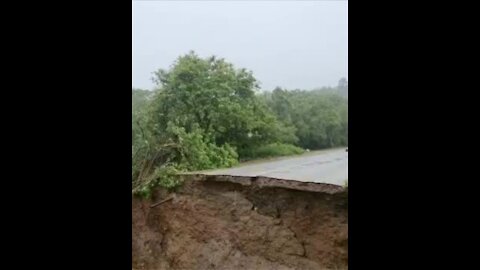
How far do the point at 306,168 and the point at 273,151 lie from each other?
21.7 inches

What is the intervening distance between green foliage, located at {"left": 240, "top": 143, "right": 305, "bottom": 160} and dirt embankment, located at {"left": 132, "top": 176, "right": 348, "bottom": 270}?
53 centimetres

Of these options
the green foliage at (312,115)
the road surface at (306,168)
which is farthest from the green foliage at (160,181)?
the green foliage at (312,115)

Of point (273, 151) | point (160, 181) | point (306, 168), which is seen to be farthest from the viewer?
point (273, 151)

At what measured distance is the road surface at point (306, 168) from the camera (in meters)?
2.44

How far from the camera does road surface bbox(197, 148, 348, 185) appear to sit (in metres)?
2.44

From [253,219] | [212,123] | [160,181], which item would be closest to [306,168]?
[253,219]

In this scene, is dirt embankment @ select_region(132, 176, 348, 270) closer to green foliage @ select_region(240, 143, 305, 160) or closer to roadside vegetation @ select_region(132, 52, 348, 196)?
roadside vegetation @ select_region(132, 52, 348, 196)

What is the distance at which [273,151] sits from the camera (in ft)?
10.5

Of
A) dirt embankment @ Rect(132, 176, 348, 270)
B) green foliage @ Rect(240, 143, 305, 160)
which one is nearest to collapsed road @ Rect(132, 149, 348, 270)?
dirt embankment @ Rect(132, 176, 348, 270)

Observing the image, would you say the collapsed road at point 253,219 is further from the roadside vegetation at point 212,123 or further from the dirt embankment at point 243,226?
the roadside vegetation at point 212,123

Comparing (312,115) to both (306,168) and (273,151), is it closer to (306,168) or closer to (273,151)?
(273,151)

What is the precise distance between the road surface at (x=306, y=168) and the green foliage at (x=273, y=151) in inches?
3.5
